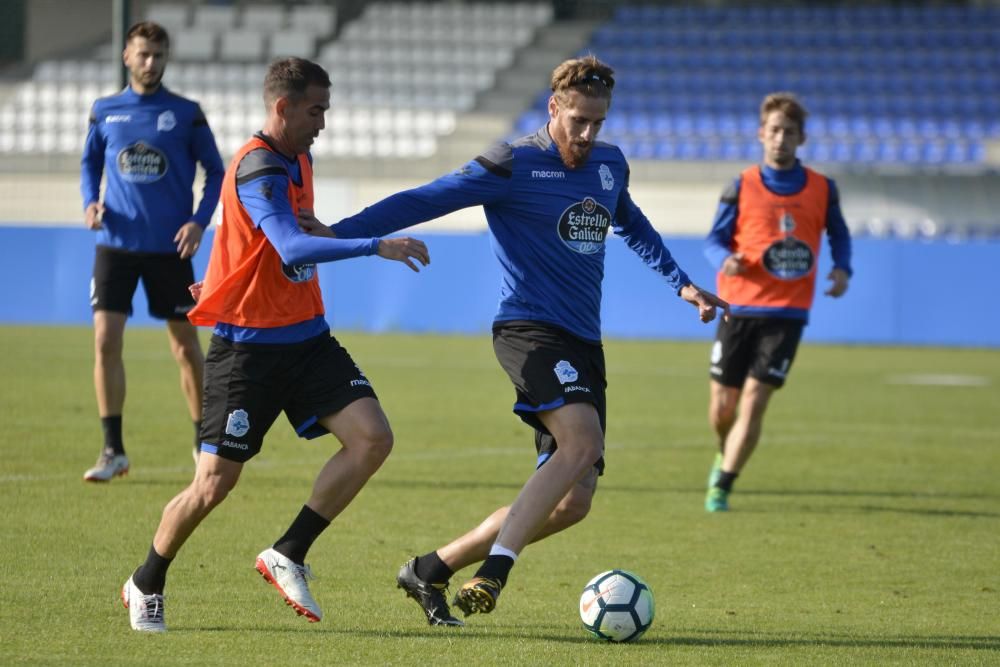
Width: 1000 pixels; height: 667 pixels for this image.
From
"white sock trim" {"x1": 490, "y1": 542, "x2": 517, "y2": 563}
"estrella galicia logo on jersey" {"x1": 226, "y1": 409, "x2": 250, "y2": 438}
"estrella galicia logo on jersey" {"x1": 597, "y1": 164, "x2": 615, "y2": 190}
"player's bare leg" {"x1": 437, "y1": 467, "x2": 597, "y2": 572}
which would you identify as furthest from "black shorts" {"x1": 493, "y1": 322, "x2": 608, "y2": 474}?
"estrella galicia logo on jersey" {"x1": 226, "y1": 409, "x2": 250, "y2": 438}

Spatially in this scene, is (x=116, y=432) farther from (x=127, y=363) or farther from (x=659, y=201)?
(x=659, y=201)

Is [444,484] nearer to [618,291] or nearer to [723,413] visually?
[723,413]

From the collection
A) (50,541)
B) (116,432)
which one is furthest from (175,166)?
(50,541)

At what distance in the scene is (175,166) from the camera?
9234mm

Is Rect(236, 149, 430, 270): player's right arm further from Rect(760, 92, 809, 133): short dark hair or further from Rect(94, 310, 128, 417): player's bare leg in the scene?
Rect(760, 92, 809, 133): short dark hair

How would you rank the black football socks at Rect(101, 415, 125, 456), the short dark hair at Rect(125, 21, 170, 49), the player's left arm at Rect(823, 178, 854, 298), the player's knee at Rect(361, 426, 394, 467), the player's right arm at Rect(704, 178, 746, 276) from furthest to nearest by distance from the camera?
the player's left arm at Rect(823, 178, 854, 298) < the player's right arm at Rect(704, 178, 746, 276) < the black football socks at Rect(101, 415, 125, 456) < the short dark hair at Rect(125, 21, 170, 49) < the player's knee at Rect(361, 426, 394, 467)

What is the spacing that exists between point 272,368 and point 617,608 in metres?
1.50

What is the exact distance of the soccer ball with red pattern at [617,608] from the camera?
214 inches

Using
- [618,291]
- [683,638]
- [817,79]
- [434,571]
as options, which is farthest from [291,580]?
[817,79]

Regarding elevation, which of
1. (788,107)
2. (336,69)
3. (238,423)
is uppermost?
(788,107)

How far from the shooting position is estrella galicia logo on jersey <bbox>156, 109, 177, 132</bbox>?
918cm

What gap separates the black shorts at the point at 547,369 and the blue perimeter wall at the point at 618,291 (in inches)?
733

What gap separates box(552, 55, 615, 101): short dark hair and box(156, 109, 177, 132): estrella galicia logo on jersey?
410 cm

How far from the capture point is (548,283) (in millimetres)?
5801
